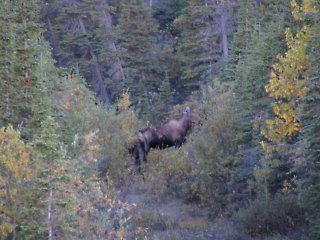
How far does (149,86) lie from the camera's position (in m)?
44.2

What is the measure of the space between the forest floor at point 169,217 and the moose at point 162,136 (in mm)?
1470

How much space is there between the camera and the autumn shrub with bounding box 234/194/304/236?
16.6 meters

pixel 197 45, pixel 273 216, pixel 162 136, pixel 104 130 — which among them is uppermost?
pixel 197 45

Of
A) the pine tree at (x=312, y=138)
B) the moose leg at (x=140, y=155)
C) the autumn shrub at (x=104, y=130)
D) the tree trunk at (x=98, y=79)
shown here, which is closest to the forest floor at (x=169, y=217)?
the autumn shrub at (x=104, y=130)

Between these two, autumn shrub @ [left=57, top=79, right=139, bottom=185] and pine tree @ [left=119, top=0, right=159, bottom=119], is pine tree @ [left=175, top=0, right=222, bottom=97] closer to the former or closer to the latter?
pine tree @ [left=119, top=0, right=159, bottom=119]

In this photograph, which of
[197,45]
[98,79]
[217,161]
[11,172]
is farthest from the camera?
[98,79]

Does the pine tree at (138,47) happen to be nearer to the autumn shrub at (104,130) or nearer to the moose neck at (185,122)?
the moose neck at (185,122)

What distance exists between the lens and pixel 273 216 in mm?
16672

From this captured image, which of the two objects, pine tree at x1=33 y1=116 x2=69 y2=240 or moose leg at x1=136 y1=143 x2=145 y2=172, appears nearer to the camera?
pine tree at x1=33 y1=116 x2=69 y2=240

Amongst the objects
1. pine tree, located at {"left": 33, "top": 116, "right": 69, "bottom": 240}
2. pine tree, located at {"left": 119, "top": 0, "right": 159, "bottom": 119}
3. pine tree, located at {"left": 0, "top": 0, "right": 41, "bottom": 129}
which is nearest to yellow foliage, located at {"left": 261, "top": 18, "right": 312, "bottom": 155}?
pine tree, located at {"left": 0, "top": 0, "right": 41, "bottom": 129}

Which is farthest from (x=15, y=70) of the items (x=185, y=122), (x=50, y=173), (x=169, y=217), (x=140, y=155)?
(x=185, y=122)

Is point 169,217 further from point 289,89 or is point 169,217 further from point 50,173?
point 50,173

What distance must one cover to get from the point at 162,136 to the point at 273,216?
36.7 ft

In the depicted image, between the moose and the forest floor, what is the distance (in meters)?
1.47
